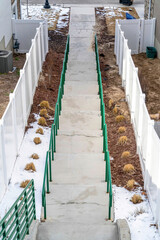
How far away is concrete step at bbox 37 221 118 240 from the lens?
8195 mm

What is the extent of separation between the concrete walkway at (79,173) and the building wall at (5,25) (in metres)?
3.23

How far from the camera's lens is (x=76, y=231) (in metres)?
8.36

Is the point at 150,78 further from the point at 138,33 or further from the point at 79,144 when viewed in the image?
the point at 79,144

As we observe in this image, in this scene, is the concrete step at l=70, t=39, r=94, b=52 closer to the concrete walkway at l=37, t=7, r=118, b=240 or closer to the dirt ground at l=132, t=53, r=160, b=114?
the dirt ground at l=132, t=53, r=160, b=114

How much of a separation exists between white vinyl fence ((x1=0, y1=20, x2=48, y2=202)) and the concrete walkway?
108cm

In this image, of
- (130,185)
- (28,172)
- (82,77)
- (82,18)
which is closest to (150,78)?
(82,77)

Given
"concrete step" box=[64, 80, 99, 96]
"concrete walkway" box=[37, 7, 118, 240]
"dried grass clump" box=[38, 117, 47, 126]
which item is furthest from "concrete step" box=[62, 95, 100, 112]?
"dried grass clump" box=[38, 117, 47, 126]

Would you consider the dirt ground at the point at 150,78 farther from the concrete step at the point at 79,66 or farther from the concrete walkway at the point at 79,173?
the concrete step at the point at 79,66

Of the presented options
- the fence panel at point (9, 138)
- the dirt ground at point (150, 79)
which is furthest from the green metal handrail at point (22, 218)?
the dirt ground at point (150, 79)

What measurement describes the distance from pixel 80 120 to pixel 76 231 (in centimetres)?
609

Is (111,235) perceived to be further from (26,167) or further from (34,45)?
(34,45)

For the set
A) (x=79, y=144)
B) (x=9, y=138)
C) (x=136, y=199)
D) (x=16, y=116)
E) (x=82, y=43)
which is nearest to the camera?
(x=136, y=199)

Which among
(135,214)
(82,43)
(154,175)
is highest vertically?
(82,43)

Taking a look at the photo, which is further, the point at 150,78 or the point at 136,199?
the point at 150,78
